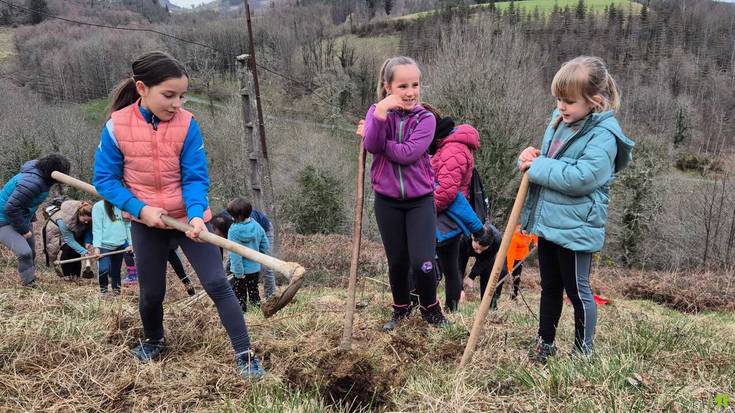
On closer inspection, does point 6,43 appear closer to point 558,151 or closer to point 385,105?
point 385,105

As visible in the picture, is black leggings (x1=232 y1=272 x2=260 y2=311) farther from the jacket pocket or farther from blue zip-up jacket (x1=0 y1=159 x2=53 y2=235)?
the jacket pocket

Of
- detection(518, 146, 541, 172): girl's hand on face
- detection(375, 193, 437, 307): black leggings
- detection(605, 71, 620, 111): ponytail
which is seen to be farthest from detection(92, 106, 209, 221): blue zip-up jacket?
detection(605, 71, 620, 111): ponytail

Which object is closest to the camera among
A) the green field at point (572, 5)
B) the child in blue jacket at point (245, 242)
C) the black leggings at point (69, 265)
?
the child in blue jacket at point (245, 242)

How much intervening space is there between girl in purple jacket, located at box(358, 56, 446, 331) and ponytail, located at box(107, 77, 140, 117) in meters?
1.47

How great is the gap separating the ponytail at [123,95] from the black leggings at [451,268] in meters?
2.76

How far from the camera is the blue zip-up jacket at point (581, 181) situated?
2.66 metres

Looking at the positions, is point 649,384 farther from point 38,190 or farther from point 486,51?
point 486,51

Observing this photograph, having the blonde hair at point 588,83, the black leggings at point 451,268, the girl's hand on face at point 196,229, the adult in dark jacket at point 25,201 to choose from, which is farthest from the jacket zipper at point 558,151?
the adult in dark jacket at point 25,201

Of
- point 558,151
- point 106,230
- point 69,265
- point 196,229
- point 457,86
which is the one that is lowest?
point 69,265

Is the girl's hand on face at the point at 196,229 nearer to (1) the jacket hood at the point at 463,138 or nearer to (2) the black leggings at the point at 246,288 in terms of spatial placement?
(1) the jacket hood at the point at 463,138

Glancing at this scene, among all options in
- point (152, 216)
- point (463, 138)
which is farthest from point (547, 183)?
point (152, 216)

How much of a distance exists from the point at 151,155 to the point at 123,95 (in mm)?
499

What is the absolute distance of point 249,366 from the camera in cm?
287

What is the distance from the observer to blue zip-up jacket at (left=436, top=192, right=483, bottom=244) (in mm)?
4367
